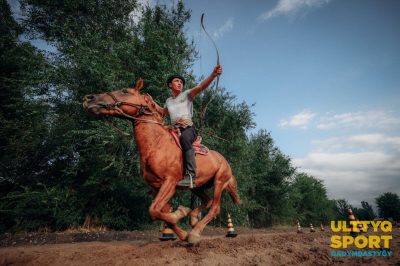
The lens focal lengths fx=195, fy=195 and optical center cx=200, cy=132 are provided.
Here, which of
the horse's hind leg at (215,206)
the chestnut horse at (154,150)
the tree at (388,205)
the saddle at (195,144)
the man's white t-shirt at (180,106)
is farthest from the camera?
the tree at (388,205)

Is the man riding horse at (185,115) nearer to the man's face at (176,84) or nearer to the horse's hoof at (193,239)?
the man's face at (176,84)

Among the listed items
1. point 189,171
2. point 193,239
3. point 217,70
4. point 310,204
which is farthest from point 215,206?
point 310,204

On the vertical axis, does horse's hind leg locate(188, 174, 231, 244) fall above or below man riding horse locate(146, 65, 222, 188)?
below

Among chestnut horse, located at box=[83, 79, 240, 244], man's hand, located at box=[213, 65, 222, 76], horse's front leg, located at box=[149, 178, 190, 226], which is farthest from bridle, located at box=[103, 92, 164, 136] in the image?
man's hand, located at box=[213, 65, 222, 76]

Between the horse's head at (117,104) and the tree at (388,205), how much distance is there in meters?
67.4

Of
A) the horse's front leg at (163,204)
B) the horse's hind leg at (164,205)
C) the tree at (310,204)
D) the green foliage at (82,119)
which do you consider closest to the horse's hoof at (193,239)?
the horse's hind leg at (164,205)

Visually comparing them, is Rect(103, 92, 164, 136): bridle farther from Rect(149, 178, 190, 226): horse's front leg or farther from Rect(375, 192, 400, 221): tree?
Rect(375, 192, 400, 221): tree

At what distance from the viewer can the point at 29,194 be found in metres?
8.45

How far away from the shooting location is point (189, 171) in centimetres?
359

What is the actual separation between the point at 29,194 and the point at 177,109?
8772 mm

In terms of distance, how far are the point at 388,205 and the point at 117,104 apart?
230 ft

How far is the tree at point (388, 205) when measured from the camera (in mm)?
47653

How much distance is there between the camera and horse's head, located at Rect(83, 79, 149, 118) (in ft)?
10.7

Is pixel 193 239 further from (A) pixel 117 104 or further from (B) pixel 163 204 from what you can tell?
(A) pixel 117 104
